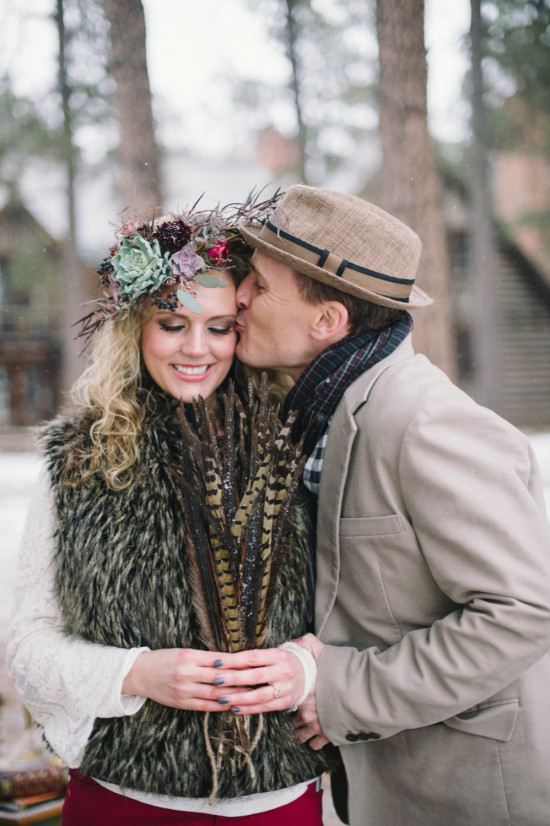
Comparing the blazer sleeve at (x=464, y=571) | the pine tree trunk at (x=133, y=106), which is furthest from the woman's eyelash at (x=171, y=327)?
the pine tree trunk at (x=133, y=106)

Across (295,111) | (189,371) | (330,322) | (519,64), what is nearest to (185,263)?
(189,371)

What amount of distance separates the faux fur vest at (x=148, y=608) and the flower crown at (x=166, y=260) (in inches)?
16.4

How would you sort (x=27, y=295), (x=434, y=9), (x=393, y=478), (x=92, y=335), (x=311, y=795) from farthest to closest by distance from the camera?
(x=27, y=295), (x=434, y=9), (x=92, y=335), (x=311, y=795), (x=393, y=478)

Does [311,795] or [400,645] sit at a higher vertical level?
[400,645]

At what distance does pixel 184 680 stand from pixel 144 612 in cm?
22

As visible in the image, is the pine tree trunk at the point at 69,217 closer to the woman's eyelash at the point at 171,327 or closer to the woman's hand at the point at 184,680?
the woman's eyelash at the point at 171,327

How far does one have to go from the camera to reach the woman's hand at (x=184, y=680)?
4.47 ft

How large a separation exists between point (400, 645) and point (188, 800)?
2.01ft

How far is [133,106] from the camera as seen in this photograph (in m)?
3.11

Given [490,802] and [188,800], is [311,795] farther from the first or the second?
[490,802]

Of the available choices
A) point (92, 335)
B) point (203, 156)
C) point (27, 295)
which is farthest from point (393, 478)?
point (27, 295)

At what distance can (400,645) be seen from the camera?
1468mm

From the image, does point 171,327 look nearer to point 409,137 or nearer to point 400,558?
point 400,558

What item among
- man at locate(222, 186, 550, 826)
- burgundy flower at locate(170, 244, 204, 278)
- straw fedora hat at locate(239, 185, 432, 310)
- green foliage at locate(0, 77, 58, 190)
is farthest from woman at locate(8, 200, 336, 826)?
green foliage at locate(0, 77, 58, 190)
